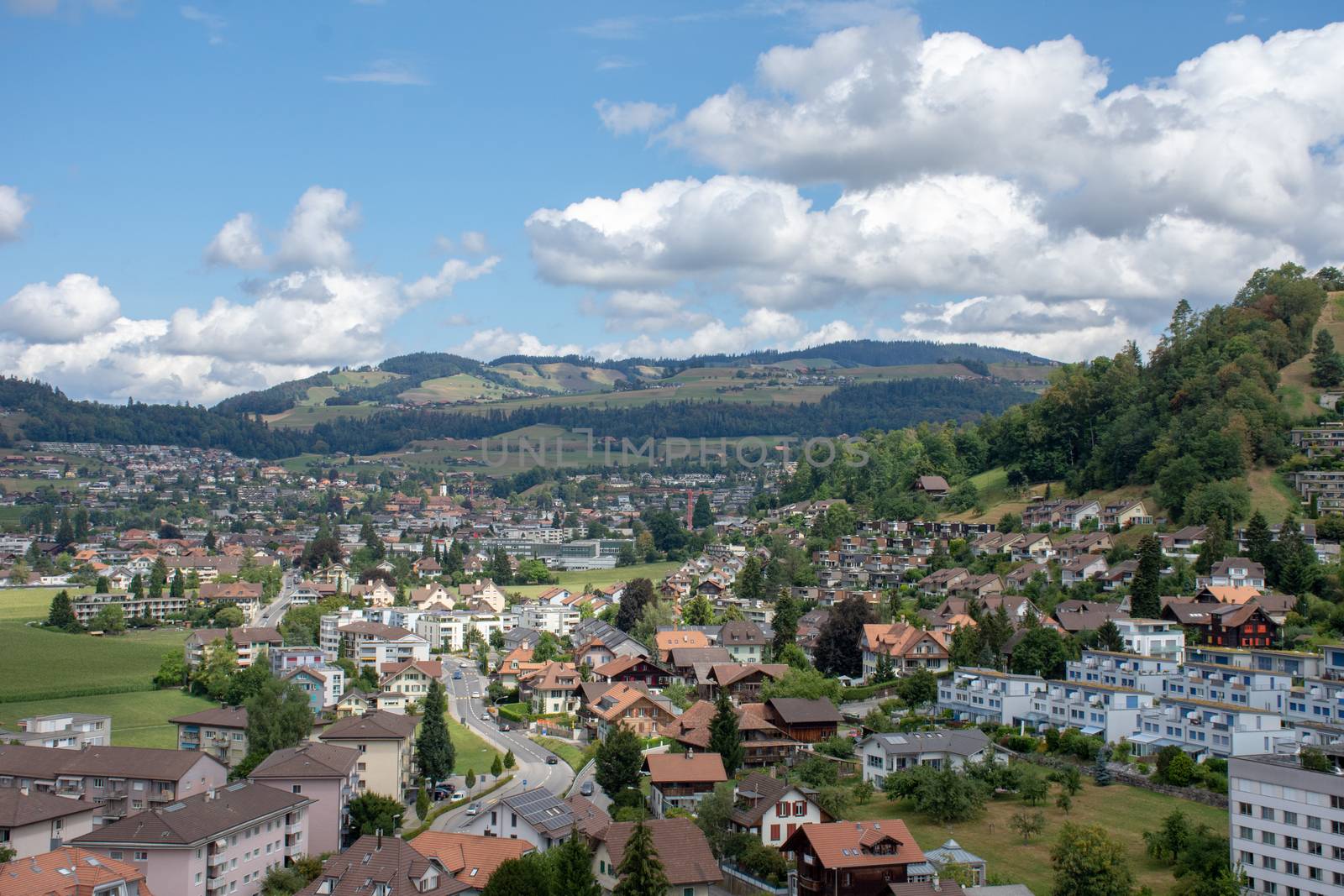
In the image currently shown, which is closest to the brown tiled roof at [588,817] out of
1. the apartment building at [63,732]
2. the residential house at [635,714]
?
the residential house at [635,714]

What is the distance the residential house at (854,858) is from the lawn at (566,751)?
12050 mm

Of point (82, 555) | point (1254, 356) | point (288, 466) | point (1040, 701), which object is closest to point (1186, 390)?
point (1254, 356)

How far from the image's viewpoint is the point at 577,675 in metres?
43.4

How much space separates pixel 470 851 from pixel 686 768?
710 cm

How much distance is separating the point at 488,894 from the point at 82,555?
257 feet

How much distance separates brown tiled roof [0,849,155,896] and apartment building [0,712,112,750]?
438 inches

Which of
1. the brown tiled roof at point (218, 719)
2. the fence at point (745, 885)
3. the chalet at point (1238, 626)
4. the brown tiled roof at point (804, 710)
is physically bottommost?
the fence at point (745, 885)

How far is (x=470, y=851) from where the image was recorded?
72.6 feet

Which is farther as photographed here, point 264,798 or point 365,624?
point 365,624

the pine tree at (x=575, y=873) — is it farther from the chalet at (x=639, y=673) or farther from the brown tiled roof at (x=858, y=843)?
the chalet at (x=639, y=673)

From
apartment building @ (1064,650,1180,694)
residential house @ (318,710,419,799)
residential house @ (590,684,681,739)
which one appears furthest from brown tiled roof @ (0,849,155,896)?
apartment building @ (1064,650,1180,694)

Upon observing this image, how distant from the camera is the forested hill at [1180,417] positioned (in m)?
48.1

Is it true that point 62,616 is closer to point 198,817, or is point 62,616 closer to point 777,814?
point 198,817

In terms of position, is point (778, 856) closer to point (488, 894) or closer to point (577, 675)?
point (488, 894)
